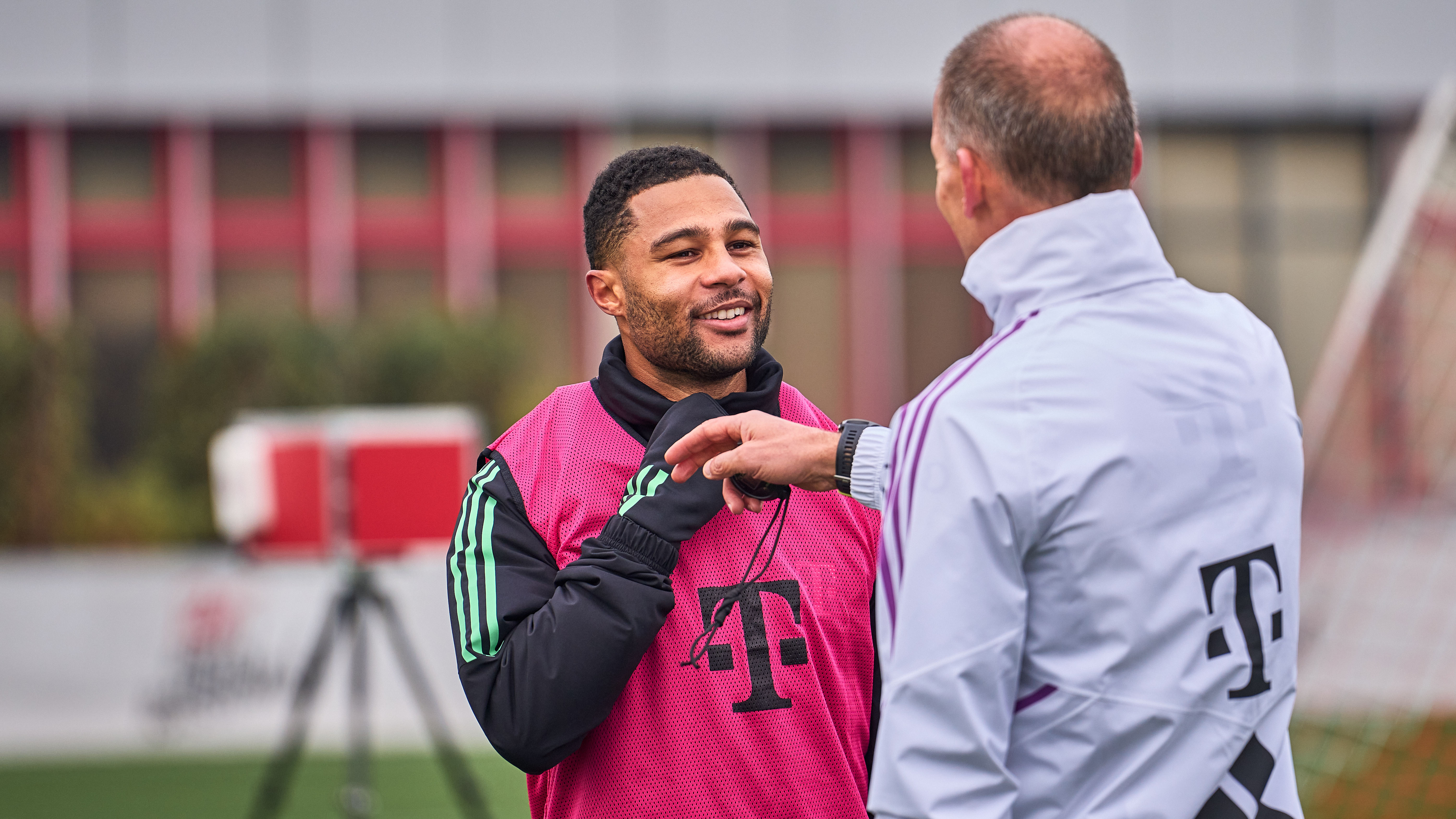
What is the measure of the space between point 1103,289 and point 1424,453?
6.53 metres

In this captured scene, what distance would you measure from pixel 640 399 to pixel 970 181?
806 millimetres

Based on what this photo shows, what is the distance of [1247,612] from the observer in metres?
1.59

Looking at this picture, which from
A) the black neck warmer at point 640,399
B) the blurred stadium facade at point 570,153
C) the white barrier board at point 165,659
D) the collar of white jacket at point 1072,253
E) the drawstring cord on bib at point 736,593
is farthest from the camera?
the blurred stadium facade at point 570,153

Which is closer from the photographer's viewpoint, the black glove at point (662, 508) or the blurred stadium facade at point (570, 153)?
the black glove at point (662, 508)

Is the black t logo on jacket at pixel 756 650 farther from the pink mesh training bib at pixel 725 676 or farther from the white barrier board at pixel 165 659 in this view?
the white barrier board at pixel 165 659

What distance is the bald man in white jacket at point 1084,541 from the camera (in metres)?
1.52

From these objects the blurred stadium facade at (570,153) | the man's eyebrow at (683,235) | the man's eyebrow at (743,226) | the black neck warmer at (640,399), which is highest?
the blurred stadium facade at (570,153)

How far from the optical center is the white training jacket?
4.98 ft

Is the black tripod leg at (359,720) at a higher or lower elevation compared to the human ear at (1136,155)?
lower

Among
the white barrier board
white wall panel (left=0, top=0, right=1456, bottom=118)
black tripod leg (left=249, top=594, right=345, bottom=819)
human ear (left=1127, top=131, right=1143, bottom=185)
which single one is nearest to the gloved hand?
human ear (left=1127, top=131, right=1143, bottom=185)

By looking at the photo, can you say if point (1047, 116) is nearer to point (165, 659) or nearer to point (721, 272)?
point (721, 272)

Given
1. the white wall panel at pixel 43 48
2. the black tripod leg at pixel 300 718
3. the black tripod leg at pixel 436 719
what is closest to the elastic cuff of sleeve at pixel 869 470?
the black tripod leg at pixel 436 719

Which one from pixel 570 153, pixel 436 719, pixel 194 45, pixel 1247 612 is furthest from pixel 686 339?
pixel 194 45

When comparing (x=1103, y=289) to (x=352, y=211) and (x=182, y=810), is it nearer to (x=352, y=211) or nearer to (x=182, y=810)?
(x=182, y=810)
